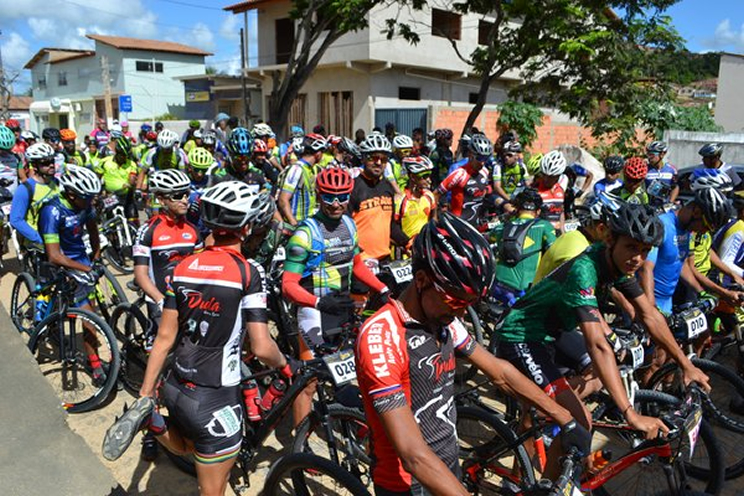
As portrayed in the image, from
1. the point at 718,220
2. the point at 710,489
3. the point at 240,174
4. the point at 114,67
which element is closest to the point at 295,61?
the point at 240,174

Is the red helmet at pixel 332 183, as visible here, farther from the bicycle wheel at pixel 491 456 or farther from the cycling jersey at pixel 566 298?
the bicycle wheel at pixel 491 456

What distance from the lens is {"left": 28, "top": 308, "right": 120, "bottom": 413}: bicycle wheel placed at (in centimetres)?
495

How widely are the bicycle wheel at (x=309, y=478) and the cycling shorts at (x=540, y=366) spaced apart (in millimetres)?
1346

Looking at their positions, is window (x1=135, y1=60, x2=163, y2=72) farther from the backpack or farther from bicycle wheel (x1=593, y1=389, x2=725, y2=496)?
bicycle wheel (x1=593, y1=389, x2=725, y2=496)

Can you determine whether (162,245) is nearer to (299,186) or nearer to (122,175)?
(299,186)

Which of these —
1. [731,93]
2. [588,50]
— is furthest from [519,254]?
[731,93]

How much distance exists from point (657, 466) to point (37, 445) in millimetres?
4448

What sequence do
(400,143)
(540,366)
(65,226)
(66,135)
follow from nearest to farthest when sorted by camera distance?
(540,366), (65,226), (400,143), (66,135)

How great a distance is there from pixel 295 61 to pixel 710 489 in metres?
17.4

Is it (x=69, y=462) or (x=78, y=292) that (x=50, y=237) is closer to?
(x=78, y=292)

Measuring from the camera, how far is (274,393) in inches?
145

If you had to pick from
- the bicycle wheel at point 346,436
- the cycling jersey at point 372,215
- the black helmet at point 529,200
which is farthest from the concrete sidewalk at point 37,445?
the black helmet at point 529,200

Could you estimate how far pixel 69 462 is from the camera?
4.05 meters

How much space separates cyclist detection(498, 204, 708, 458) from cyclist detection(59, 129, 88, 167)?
11.9 metres
